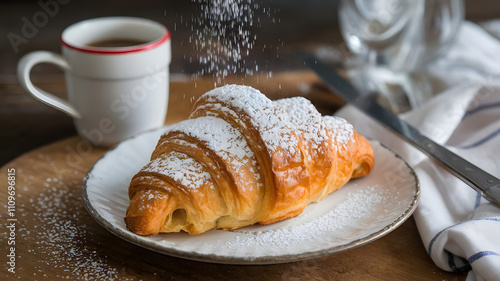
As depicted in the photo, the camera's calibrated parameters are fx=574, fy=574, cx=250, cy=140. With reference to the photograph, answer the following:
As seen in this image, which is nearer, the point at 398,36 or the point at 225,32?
the point at 225,32

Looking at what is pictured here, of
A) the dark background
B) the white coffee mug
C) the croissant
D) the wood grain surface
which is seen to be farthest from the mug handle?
the croissant

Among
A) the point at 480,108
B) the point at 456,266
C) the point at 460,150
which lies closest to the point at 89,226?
the point at 456,266

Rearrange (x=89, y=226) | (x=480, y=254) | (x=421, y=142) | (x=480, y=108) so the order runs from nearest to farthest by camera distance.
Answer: (x=480, y=254) → (x=89, y=226) → (x=421, y=142) → (x=480, y=108)

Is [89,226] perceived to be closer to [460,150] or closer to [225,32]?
[225,32]

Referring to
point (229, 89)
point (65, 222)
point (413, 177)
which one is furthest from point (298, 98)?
point (65, 222)

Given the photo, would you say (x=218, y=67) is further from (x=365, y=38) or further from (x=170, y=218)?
(x=365, y=38)
